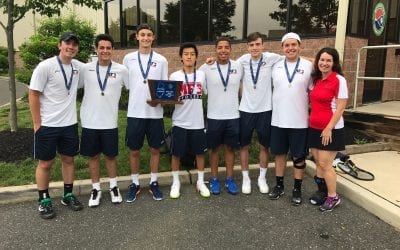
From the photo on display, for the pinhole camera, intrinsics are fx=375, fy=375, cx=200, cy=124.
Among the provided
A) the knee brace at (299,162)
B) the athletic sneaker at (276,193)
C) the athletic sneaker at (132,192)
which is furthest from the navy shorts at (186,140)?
the knee brace at (299,162)

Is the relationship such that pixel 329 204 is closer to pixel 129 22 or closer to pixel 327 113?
pixel 327 113

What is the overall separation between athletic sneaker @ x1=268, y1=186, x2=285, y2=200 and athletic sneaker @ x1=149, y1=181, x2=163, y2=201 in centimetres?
137

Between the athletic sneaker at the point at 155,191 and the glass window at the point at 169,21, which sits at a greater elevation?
the glass window at the point at 169,21

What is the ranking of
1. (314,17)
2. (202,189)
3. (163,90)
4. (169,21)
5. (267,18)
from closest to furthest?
(163,90), (202,189), (314,17), (267,18), (169,21)

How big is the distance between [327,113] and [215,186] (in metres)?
1.69

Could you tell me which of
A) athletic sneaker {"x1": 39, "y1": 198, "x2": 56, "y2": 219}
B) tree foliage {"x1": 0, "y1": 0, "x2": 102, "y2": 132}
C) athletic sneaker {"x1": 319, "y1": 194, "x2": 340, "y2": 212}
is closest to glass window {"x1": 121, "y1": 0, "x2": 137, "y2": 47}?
tree foliage {"x1": 0, "y1": 0, "x2": 102, "y2": 132}

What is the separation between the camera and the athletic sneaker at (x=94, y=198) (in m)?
4.38

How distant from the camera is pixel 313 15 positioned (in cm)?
790

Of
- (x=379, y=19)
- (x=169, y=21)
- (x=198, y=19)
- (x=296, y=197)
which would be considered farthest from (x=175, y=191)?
(x=169, y=21)

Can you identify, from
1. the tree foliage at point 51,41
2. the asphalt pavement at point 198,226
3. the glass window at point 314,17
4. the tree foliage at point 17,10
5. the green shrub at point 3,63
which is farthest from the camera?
the green shrub at point 3,63

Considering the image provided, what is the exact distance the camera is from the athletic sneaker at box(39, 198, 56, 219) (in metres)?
4.07

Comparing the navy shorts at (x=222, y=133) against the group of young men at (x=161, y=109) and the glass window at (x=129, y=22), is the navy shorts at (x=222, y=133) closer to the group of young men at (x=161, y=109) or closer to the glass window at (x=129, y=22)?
the group of young men at (x=161, y=109)

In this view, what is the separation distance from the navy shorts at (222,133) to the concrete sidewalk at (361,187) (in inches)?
28.1

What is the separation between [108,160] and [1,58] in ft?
95.3
